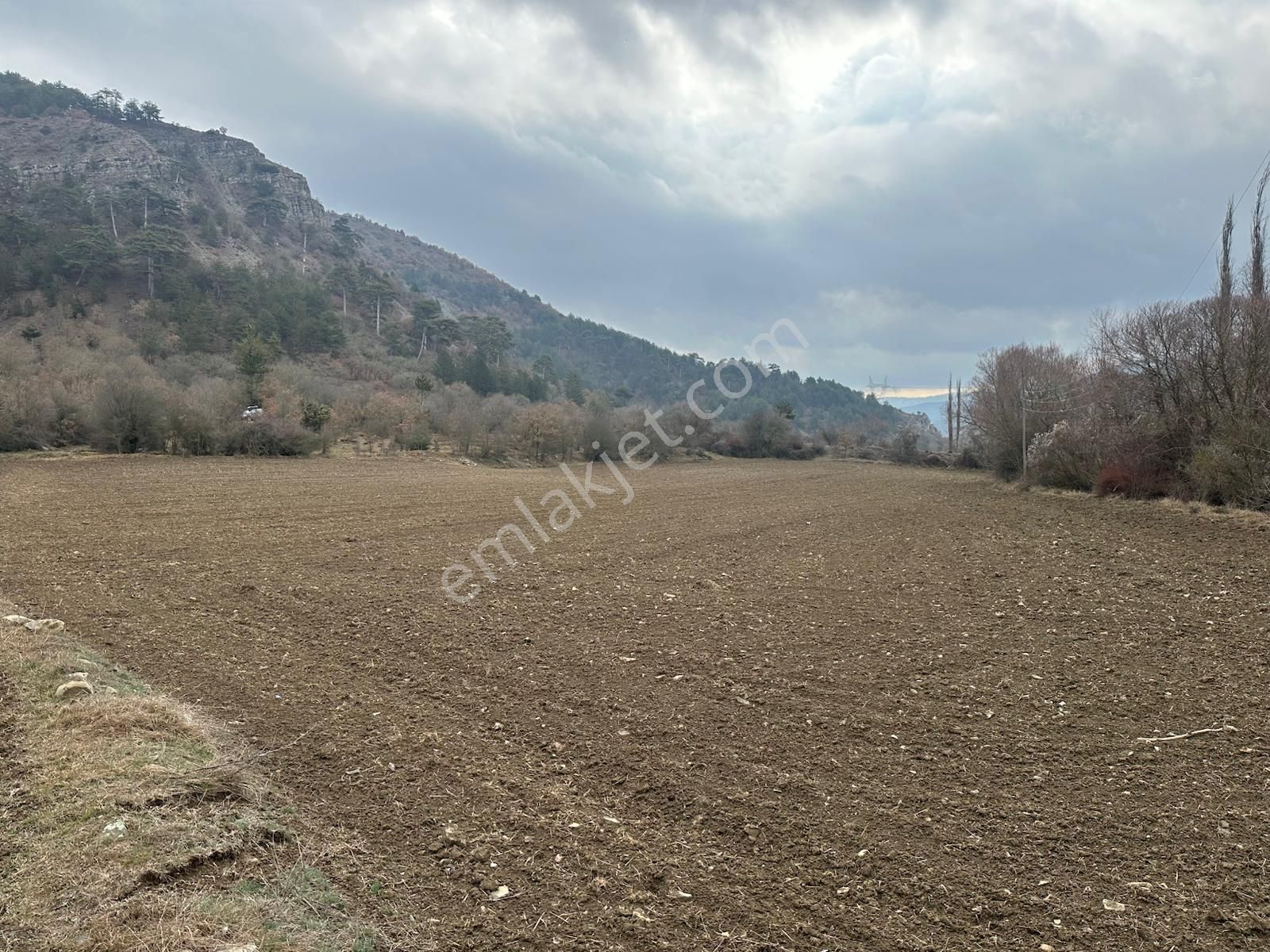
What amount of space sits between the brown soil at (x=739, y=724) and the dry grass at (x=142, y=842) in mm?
314

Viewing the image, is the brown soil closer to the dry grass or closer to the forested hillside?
the dry grass

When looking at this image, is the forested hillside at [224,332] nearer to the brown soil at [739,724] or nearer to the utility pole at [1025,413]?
the brown soil at [739,724]

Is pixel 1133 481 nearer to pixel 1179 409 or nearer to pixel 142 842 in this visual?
pixel 1179 409

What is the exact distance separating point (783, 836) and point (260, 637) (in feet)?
17.5

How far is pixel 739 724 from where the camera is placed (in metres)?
4.70

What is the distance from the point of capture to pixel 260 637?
6.17m

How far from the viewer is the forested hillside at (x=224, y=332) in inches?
1119

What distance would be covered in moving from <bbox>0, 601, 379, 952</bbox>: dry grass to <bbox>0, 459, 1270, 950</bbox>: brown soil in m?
0.31

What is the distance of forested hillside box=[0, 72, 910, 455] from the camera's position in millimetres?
28422

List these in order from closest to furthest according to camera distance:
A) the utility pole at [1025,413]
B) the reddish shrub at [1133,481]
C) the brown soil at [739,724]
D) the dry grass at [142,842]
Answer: the dry grass at [142,842]
the brown soil at [739,724]
the reddish shrub at [1133,481]
the utility pole at [1025,413]

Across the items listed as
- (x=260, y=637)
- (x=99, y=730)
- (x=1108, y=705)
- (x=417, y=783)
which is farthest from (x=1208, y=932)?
(x=260, y=637)

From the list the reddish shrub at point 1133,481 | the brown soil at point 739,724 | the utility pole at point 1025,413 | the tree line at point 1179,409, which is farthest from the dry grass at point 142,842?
the utility pole at point 1025,413

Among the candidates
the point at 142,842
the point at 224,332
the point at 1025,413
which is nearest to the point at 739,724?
the point at 142,842

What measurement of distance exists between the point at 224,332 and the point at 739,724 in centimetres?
6430
